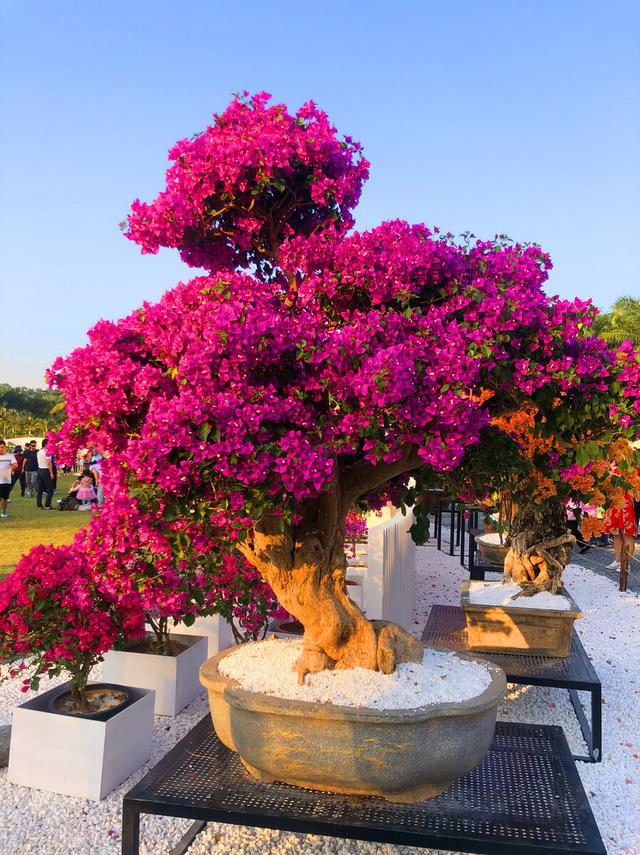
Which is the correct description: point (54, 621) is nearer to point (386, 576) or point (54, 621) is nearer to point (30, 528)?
point (386, 576)

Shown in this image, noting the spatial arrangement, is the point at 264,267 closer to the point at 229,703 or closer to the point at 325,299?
the point at 325,299

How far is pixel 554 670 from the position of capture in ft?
12.9

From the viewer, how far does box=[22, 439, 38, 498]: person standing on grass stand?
60.7 feet

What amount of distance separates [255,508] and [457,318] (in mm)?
862

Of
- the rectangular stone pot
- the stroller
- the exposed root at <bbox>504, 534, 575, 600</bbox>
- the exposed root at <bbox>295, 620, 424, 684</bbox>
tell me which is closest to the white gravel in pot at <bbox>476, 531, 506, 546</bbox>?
the exposed root at <bbox>504, 534, 575, 600</bbox>

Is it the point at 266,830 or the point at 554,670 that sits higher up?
the point at 554,670

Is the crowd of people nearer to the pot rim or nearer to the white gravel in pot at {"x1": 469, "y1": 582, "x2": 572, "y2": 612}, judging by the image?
the white gravel in pot at {"x1": 469, "y1": 582, "x2": 572, "y2": 612}

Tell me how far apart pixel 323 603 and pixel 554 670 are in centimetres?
197

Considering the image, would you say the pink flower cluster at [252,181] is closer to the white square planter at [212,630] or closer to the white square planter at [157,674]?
the white square planter at [157,674]

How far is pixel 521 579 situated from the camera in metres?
4.89

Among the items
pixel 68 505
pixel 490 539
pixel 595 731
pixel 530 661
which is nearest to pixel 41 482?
pixel 68 505

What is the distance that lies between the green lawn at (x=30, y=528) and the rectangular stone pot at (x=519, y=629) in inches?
219

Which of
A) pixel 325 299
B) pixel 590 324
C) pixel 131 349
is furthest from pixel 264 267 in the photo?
pixel 590 324

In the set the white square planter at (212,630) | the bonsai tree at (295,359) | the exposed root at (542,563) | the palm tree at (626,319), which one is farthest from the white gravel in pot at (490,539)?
the palm tree at (626,319)
